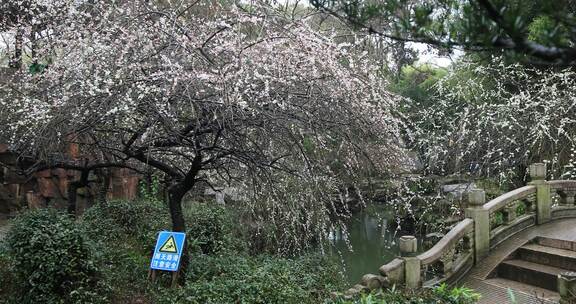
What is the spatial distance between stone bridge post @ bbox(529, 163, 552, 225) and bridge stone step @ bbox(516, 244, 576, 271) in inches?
37.9

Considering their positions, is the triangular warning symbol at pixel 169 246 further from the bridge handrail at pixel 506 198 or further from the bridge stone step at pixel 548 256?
the bridge stone step at pixel 548 256

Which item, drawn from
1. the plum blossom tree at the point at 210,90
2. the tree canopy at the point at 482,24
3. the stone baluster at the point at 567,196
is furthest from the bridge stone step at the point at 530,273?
the tree canopy at the point at 482,24

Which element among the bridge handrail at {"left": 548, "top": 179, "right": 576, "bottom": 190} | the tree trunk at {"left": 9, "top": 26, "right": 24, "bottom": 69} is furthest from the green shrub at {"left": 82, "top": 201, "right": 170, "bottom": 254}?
the bridge handrail at {"left": 548, "top": 179, "right": 576, "bottom": 190}

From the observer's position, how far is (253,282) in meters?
5.73

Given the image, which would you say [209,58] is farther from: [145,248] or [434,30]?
[145,248]

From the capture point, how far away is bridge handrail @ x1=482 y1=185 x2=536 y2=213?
7.53m

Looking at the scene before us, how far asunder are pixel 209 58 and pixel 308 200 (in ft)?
10.1

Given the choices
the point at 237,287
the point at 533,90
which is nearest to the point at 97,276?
the point at 237,287

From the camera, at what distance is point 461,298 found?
15.9 ft

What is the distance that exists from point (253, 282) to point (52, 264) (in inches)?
88.8

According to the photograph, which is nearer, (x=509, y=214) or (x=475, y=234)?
(x=475, y=234)

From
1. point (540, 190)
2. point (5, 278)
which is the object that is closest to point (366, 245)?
point (540, 190)

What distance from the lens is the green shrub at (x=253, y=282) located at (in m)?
5.42

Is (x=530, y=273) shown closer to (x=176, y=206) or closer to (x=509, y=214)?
(x=509, y=214)
